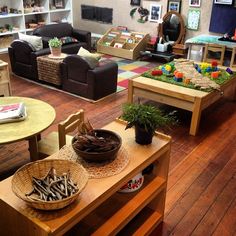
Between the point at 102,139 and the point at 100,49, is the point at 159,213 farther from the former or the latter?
the point at 100,49

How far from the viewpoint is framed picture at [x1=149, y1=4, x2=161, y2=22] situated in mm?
6793

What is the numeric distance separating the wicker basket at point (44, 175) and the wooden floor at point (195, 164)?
0.99 meters

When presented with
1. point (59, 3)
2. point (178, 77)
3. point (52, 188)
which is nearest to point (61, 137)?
point (52, 188)

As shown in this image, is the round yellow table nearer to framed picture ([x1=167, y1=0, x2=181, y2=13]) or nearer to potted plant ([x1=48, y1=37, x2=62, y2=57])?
potted plant ([x1=48, y1=37, x2=62, y2=57])

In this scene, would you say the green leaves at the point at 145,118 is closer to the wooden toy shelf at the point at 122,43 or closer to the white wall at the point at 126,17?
the wooden toy shelf at the point at 122,43

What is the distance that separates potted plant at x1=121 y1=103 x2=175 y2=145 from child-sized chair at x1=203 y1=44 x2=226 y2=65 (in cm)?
411

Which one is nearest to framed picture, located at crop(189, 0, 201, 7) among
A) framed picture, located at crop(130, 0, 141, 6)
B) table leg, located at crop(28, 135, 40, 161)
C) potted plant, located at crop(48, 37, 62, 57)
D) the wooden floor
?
→ framed picture, located at crop(130, 0, 141, 6)

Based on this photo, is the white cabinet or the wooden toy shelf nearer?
the wooden toy shelf

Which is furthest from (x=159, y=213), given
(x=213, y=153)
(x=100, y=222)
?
Answer: (x=213, y=153)

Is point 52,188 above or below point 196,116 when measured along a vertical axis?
above

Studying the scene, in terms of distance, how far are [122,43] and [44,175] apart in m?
5.73

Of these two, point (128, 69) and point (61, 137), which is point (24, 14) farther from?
point (61, 137)

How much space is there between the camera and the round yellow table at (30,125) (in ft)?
7.43

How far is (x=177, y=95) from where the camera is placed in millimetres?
3650
